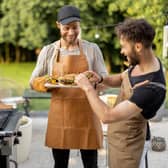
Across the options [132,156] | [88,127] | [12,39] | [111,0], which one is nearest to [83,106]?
[88,127]

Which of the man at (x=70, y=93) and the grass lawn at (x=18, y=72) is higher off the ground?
the man at (x=70, y=93)

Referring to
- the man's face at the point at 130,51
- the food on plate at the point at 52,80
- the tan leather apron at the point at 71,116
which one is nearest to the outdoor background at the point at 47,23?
the tan leather apron at the point at 71,116

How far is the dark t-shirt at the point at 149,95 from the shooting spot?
190cm

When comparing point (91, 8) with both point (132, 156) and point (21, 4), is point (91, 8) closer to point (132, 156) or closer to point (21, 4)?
point (21, 4)

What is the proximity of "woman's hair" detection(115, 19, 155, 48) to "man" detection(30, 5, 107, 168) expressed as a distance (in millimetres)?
693

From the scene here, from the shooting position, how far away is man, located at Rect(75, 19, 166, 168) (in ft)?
6.28

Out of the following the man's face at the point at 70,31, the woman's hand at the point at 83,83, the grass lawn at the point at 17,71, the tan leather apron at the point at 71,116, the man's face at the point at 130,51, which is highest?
the man's face at the point at 70,31

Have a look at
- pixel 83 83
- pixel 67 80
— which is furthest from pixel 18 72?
pixel 83 83

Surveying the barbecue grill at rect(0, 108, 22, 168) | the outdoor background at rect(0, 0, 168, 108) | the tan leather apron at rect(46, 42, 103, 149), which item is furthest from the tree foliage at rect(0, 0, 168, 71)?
the barbecue grill at rect(0, 108, 22, 168)

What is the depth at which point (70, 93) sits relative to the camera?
2666mm

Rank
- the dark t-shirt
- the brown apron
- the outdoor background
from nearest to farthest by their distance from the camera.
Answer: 1. the dark t-shirt
2. the brown apron
3. the outdoor background

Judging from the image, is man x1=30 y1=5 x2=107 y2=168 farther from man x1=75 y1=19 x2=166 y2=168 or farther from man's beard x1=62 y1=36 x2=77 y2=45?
man x1=75 y1=19 x2=166 y2=168

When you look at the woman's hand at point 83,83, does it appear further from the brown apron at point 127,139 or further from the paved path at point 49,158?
the paved path at point 49,158

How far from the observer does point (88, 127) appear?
9.00 feet
